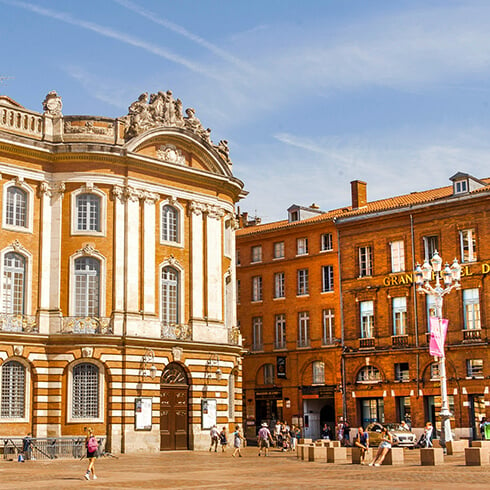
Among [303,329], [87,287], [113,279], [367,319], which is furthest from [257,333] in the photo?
[87,287]

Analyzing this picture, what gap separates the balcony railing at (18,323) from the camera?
1638 inches

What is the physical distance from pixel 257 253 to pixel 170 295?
23535 mm

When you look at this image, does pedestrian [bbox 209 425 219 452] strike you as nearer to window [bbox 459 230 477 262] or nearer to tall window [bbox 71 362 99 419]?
tall window [bbox 71 362 99 419]

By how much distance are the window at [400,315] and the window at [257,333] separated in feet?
38.4

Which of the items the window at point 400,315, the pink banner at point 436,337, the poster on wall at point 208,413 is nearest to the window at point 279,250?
the window at point 400,315

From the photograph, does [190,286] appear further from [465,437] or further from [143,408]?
[465,437]

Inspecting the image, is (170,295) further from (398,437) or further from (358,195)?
(358,195)

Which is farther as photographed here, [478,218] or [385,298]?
[385,298]

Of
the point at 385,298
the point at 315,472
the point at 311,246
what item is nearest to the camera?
the point at 315,472

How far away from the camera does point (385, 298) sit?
6112 cm

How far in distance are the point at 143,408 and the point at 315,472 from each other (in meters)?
15.7

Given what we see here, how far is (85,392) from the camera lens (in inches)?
1684

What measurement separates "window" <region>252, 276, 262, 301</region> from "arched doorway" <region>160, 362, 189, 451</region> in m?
22.9

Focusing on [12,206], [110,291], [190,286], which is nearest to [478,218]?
[190,286]
